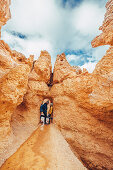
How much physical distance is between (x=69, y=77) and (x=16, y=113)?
5.44 metres

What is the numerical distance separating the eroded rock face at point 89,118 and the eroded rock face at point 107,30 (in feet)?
4.19

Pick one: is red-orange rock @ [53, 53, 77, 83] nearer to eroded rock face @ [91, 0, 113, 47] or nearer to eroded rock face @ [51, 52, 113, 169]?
eroded rock face @ [51, 52, 113, 169]

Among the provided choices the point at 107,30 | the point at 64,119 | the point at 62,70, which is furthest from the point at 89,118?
the point at 107,30

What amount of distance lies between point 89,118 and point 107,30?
5527 mm

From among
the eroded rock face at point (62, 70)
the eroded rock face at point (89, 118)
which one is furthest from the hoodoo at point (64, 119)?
the eroded rock face at point (62, 70)

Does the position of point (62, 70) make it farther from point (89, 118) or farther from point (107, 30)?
point (89, 118)

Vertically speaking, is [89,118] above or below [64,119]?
above

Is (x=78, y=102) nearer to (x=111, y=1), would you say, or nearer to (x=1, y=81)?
(x=1, y=81)

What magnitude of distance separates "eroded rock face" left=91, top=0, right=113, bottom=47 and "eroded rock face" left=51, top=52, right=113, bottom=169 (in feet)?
4.19

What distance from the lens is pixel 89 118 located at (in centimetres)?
510

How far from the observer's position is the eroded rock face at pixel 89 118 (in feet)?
14.0

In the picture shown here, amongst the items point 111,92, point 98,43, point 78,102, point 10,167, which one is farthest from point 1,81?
point 98,43

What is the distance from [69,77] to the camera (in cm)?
655

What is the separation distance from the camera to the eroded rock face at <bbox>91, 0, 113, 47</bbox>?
4341 millimetres
